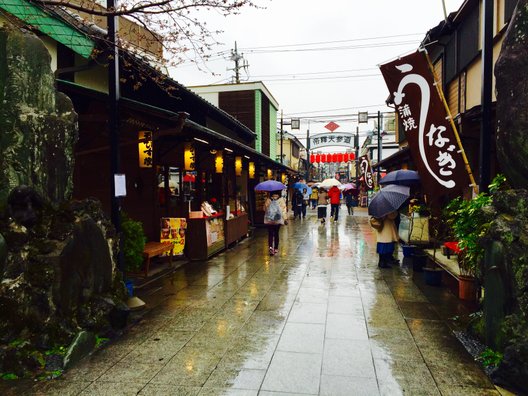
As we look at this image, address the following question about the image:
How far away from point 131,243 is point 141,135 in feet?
9.91

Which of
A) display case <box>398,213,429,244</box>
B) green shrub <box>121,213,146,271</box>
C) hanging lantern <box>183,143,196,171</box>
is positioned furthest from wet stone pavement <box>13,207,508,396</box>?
display case <box>398,213,429,244</box>

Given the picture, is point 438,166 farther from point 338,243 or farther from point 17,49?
point 338,243

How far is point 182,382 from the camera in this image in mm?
4504

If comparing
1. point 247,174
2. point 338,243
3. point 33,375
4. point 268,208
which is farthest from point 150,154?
point 247,174

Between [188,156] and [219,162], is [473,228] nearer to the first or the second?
[188,156]

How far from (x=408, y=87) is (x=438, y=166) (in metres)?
1.75

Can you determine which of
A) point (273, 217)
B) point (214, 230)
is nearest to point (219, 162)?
point (214, 230)

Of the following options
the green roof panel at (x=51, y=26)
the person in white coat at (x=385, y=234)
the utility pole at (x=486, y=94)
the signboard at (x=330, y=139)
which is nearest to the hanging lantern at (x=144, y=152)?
the green roof panel at (x=51, y=26)

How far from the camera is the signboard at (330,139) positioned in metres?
43.5

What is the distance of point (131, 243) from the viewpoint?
312 inches

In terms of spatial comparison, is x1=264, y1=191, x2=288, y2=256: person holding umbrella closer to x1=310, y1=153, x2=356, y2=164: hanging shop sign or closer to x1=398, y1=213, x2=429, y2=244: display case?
x1=398, y1=213, x2=429, y2=244: display case

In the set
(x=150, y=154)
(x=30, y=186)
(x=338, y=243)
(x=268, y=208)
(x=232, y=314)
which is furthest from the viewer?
(x=338, y=243)

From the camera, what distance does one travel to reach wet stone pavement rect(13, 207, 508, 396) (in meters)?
4.45

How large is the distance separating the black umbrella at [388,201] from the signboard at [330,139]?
33.6 meters
